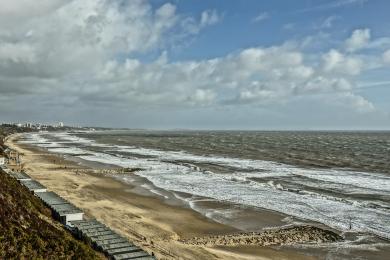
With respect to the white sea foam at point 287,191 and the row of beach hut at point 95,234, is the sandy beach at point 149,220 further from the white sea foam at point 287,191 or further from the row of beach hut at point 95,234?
the white sea foam at point 287,191

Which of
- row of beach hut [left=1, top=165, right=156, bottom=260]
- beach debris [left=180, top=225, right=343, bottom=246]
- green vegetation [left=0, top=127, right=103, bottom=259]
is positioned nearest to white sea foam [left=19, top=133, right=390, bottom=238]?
beach debris [left=180, top=225, right=343, bottom=246]

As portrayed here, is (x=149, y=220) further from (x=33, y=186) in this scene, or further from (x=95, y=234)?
(x=33, y=186)

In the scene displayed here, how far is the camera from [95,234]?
778 inches

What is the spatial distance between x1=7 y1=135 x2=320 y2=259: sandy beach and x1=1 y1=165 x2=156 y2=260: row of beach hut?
6.40 feet

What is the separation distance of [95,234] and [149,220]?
843 cm

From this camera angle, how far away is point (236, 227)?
26703mm

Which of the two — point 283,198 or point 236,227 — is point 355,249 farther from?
point 283,198

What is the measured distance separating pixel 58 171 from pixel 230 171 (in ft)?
69.8

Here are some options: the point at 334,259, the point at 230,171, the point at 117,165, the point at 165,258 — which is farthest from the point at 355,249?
the point at 117,165

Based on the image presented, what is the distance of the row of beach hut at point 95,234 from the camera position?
17.4 meters

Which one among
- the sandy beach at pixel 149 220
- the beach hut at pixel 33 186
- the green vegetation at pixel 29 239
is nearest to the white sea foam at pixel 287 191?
the sandy beach at pixel 149 220

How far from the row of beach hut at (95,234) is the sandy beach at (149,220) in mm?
1949

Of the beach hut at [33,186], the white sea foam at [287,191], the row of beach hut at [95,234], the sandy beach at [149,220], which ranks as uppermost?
the beach hut at [33,186]

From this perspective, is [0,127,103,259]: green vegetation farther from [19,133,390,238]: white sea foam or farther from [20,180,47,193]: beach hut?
[19,133,390,238]: white sea foam
